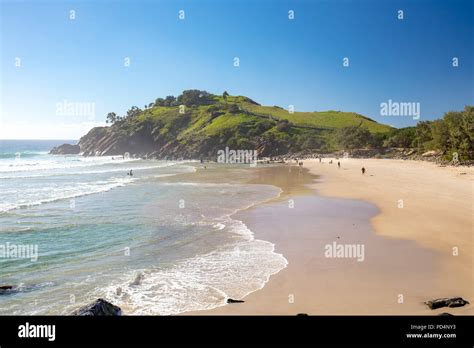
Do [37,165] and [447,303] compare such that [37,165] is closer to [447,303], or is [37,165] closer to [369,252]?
[369,252]

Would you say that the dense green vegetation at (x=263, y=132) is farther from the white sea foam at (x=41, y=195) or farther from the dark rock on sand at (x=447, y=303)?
the dark rock on sand at (x=447, y=303)

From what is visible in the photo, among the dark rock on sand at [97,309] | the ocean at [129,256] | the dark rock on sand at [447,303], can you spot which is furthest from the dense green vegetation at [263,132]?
the dark rock on sand at [97,309]

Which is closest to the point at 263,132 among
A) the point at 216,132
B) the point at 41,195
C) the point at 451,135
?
the point at 216,132

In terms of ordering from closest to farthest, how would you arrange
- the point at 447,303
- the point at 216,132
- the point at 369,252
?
the point at 447,303 → the point at 369,252 → the point at 216,132

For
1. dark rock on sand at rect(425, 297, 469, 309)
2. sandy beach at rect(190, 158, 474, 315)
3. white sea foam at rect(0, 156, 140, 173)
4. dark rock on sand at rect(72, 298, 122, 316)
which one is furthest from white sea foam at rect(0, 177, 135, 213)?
white sea foam at rect(0, 156, 140, 173)

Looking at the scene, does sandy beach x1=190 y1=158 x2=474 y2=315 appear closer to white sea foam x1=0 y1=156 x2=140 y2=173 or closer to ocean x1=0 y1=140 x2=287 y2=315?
ocean x1=0 y1=140 x2=287 y2=315

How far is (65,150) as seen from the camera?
180 m

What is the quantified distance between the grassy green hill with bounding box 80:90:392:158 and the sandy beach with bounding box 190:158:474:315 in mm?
96273

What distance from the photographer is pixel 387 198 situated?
3247cm

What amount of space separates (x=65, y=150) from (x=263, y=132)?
96070mm

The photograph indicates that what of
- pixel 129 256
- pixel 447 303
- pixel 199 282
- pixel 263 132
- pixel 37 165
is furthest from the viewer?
pixel 263 132

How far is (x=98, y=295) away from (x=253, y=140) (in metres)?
126
